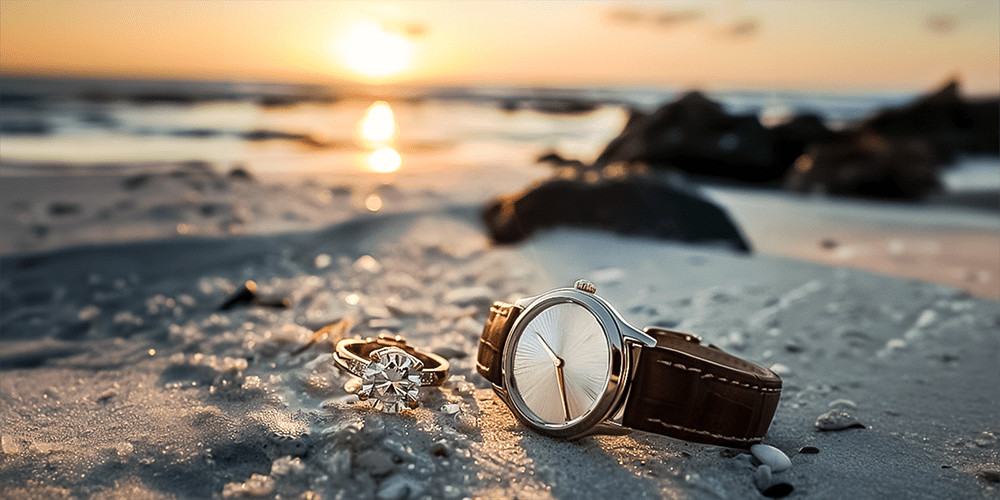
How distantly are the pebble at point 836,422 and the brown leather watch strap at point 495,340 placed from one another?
1215 millimetres

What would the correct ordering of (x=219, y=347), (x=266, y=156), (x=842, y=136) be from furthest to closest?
(x=842, y=136) < (x=266, y=156) < (x=219, y=347)

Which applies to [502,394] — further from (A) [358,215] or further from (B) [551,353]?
(A) [358,215]

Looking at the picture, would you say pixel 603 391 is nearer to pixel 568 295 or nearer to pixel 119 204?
pixel 568 295

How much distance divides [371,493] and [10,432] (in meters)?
1.48

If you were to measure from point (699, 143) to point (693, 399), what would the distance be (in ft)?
27.0

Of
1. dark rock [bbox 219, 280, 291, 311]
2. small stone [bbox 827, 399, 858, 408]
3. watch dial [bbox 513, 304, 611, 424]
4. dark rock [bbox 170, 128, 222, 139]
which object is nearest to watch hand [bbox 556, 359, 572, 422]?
watch dial [bbox 513, 304, 611, 424]

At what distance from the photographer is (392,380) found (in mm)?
2076

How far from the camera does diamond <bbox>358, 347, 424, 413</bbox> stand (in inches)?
81.4

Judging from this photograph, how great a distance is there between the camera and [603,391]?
192cm

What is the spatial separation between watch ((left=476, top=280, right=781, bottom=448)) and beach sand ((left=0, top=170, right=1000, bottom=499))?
3.5 inches

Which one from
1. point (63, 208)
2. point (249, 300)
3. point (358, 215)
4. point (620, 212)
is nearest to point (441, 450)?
point (249, 300)

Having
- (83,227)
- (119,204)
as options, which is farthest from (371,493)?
(119,204)

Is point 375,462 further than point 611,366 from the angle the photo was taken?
No

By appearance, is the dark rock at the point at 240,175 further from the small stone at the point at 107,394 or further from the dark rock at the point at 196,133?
the dark rock at the point at 196,133
